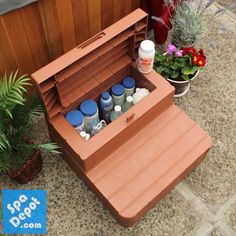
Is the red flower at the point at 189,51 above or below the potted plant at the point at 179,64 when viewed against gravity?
above

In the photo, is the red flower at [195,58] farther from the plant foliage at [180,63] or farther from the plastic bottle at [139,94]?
the plastic bottle at [139,94]

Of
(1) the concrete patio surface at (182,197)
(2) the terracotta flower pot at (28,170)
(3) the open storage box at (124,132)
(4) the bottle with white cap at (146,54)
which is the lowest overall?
(1) the concrete patio surface at (182,197)

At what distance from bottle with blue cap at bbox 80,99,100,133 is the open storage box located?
0.03 m

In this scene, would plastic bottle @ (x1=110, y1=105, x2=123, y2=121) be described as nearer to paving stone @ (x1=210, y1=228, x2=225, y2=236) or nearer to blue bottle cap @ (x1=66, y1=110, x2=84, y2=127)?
blue bottle cap @ (x1=66, y1=110, x2=84, y2=127)

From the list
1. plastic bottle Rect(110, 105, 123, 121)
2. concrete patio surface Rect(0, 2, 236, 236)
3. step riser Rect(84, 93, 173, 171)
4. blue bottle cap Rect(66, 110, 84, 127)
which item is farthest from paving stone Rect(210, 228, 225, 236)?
blue bottle cap Rect(66, 110, 84, 127)

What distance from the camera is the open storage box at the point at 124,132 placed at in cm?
159

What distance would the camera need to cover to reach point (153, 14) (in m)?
2.04

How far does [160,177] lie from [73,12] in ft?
3.01

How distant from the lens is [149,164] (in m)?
1.72


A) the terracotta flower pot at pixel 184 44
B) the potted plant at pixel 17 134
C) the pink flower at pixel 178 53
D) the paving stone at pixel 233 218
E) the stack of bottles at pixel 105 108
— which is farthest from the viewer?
the terracotta flower pot at pixel 184 44

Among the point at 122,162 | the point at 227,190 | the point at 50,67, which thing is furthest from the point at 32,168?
the point at 227,190

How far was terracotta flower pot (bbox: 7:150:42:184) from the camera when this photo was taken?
173 cm

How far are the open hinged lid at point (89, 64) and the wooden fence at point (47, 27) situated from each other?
26 cm

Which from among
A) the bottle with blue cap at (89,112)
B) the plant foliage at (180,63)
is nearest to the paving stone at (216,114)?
the plant foliage at (180,63)
